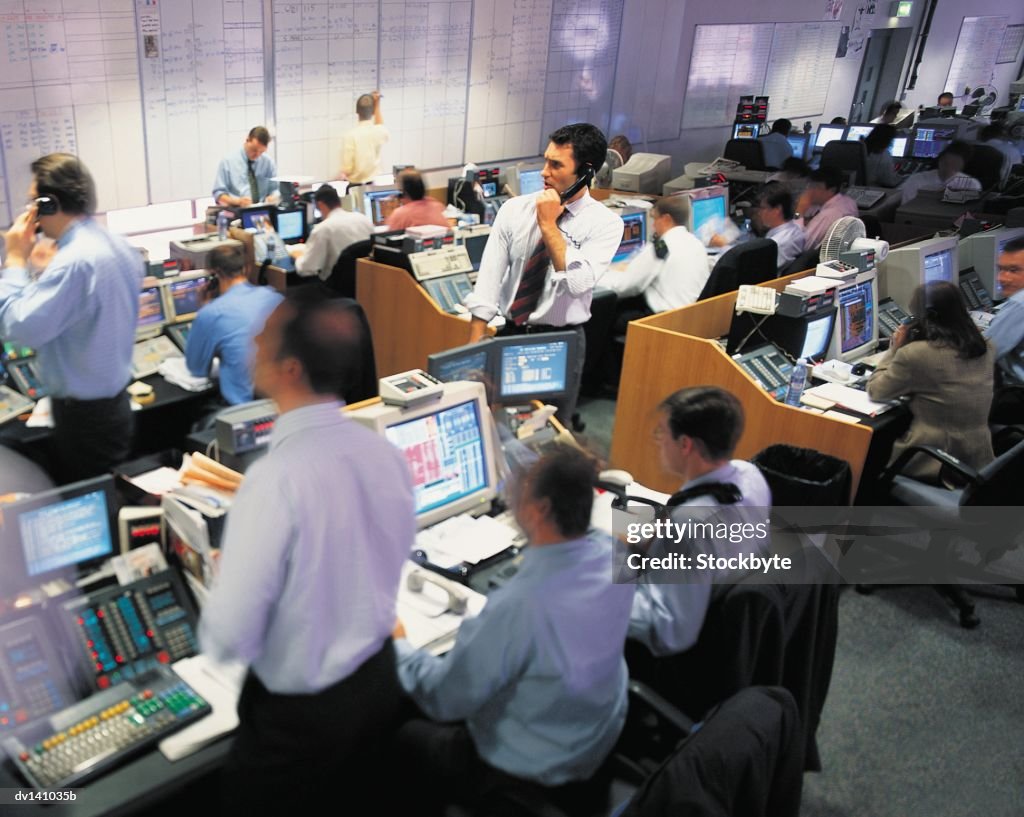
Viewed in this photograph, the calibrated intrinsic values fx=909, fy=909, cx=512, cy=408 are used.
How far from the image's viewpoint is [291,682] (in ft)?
5.91

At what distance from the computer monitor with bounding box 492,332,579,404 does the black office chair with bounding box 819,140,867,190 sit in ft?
24.7

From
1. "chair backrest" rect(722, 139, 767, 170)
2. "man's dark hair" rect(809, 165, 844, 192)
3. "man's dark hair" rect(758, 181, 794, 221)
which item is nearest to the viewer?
"man's dark hair" rect(758, 181, 794, 221)

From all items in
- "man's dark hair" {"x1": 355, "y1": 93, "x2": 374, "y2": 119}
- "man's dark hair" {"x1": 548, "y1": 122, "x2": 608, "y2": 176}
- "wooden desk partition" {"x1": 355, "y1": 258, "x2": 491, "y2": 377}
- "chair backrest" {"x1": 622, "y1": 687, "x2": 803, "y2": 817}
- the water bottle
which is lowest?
"wooden desk partition" {"x1": 355, "y1": 258, "x2": 491, "y2": 377}

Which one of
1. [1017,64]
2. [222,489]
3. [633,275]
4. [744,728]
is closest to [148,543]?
[222,489]

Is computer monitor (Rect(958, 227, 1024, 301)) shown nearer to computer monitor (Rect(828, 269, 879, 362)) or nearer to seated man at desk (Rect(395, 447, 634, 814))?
computer monitor (Rect(828, 269, 879, 362))

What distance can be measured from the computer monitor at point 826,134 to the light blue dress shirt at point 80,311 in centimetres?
967

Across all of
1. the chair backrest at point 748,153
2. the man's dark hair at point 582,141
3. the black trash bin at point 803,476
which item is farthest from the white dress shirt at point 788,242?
the chair backrest at point 748,153

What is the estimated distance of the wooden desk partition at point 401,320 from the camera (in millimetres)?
5305

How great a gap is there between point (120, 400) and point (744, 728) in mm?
2641

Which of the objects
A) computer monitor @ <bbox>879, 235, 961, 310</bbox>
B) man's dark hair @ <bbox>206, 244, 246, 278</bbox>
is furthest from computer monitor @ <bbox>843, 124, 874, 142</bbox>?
man's dark hair @ <bbox>206, 244, 246, 278</bbox>

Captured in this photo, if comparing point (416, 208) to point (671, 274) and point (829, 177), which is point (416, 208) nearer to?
point (671, 274)

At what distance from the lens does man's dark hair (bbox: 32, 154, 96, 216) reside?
10.0ft

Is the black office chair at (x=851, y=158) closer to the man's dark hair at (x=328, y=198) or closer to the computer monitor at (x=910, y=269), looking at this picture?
the computer monitor at (x=910, y=269)

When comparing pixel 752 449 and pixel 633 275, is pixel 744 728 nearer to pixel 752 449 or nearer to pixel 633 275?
pixel 752 449
